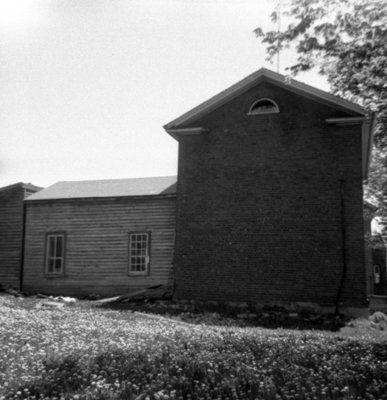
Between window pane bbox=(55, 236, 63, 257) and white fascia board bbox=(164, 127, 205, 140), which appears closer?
white fascia board bbox=(164, 127, 205, 140)

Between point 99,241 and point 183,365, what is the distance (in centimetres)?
1616

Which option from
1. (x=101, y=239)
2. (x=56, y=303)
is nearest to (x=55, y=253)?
(x=101, y=239)

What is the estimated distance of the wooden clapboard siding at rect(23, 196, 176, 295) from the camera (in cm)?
2344

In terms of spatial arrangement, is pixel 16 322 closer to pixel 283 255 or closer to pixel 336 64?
pixel 283 255

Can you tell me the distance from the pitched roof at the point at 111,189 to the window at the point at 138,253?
6.28 ft

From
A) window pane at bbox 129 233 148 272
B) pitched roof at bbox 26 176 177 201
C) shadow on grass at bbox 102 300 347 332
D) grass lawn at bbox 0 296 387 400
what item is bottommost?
shadow on grass at bbox 102 300 347 332

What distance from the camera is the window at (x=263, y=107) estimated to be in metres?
21.2

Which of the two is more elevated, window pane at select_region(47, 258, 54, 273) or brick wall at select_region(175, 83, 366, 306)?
brick wall at select_region(175, 83, 366, 306)

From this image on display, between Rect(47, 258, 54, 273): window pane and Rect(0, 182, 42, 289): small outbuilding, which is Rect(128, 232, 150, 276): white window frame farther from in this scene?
Rect(0, 182, 42, 289): small outbuilding

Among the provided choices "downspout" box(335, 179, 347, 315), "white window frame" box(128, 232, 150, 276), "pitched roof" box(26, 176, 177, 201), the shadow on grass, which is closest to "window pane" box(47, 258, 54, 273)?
"pitched roof" box(26, 176, 177, 201)

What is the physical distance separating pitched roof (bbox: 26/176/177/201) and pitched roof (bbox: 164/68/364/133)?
3551 millimetres

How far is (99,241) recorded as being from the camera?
2455 centimetres

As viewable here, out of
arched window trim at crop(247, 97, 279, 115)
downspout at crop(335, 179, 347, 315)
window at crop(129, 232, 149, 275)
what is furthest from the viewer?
window at crop(129, 232, 149, 275)

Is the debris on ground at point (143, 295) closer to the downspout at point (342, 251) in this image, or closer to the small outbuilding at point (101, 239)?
the small outbuilding at point (101, 239)
